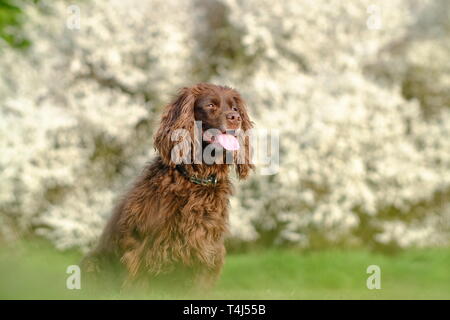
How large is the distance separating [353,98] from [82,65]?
443 centimetres

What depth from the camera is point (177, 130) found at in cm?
516

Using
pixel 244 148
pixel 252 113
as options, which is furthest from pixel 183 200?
pixel 252 113

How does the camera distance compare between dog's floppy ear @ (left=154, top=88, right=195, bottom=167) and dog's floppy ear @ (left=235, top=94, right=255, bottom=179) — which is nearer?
dog's floppy ear @ (left=154, top=88, right=195, bottom=167)

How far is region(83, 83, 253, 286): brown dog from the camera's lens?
4.88 m

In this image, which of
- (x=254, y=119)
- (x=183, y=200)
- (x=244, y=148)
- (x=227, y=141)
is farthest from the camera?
(x=254, y=119)

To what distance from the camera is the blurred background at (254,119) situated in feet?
33.2

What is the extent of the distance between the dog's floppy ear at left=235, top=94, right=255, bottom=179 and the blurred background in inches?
174

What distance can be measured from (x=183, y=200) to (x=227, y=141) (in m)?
0.59

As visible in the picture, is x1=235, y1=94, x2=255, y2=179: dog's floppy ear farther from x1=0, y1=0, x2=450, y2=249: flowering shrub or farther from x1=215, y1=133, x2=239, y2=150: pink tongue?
x1=0, y1=0, x2=450, y2=249: flowering shrub

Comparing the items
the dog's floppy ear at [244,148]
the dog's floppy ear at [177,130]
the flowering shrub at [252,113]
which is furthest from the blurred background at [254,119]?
the dog's floppy ear at [177,130]

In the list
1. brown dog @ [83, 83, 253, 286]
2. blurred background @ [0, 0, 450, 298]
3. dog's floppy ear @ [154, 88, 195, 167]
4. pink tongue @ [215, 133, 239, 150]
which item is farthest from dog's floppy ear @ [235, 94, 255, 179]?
blurred background @ [0, 0, 450, 298]

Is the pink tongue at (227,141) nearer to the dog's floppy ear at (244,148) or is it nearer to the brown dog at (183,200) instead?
the brown dog at (183,200)

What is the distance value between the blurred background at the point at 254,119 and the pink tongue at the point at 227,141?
16.2 ft

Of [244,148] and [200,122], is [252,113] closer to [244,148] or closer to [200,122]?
[244,148]
